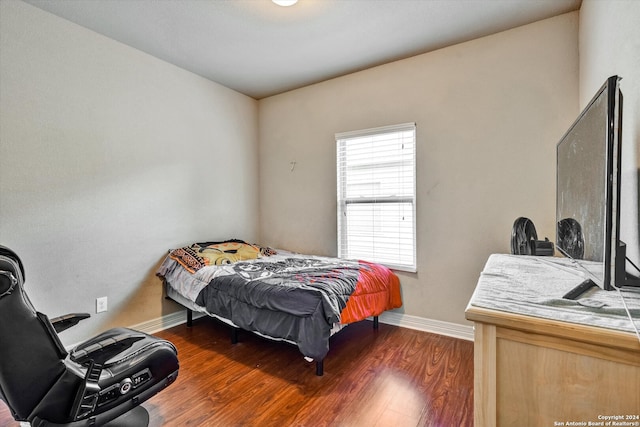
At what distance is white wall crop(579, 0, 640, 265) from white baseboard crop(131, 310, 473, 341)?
1659mm

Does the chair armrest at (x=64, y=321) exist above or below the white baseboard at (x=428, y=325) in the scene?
above

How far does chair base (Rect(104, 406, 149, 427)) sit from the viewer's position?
1.61m

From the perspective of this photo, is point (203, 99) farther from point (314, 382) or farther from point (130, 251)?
point (314, 382)

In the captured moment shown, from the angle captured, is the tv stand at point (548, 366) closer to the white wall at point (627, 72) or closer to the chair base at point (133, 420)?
the white wall at point (627, 72)

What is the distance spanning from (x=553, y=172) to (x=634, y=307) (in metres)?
1.85

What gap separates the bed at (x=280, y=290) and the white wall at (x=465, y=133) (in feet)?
1.80

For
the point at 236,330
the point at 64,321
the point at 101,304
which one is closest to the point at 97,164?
the point at 101,304

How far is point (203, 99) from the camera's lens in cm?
342

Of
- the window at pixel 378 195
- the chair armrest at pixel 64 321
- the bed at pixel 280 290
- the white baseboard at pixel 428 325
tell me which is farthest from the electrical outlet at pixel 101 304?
the white baseboard at pixel 428 325

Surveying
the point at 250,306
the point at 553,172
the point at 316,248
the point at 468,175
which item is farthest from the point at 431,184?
the point at 250,306

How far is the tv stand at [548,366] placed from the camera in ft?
2.32

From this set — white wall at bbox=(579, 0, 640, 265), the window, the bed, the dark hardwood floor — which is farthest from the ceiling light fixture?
the dark hardwood floor

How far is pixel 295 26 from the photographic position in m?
2.43

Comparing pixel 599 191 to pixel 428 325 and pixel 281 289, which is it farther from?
pixel 428 325
